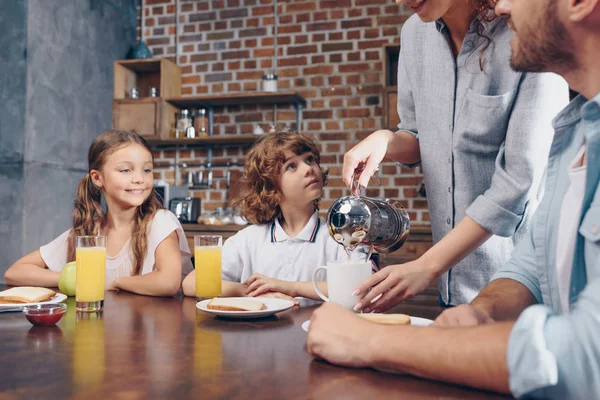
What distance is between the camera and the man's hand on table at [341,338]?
0.72m

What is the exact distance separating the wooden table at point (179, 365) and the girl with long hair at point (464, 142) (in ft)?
0.88

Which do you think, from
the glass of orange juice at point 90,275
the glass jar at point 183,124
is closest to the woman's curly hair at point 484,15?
the glass of orange juice at point 90,275

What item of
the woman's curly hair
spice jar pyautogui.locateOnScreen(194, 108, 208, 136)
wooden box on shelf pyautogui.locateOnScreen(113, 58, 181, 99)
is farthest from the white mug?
wooden box on shelf pyautogui.locateOnScreen(113, 58, 181, 99)

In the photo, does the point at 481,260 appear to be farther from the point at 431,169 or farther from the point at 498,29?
the point at 498,29

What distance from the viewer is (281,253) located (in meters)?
1.94

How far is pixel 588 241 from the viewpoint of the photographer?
759mm

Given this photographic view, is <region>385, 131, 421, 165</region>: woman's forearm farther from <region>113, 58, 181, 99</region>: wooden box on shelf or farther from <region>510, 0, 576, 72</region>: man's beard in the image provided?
<region>113, 58, 181, 99</region>: wooden box on shelf

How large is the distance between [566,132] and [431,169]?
1.84 ft

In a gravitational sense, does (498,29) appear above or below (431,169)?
above

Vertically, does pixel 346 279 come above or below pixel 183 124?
below

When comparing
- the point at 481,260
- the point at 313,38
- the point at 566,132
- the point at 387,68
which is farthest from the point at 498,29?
the point at 313,38

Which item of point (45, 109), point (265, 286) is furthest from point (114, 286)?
point (45, 109)

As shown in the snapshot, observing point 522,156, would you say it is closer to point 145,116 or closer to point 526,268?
point 526,268

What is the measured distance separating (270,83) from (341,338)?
3251mm
